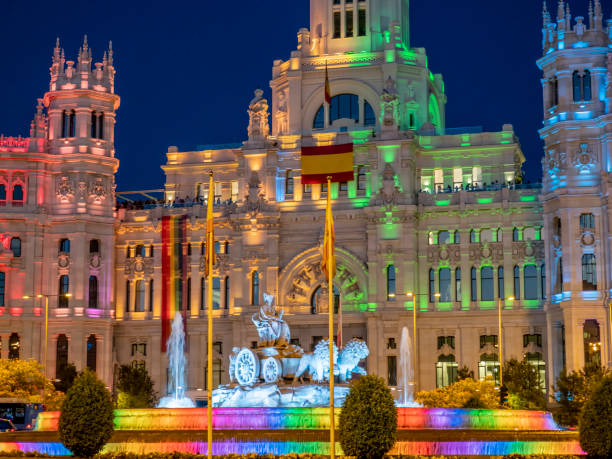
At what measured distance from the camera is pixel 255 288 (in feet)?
338

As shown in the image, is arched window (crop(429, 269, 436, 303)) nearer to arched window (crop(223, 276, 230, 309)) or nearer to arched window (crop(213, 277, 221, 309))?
arched window (crop(223, 276, 230, 309))

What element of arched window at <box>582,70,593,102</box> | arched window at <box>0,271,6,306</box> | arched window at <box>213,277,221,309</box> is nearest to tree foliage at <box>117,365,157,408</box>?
arched window at <box>213,277,221,309</box>

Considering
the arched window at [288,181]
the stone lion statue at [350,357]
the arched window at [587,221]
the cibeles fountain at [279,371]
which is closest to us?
the cibeles fountain at [279,371]

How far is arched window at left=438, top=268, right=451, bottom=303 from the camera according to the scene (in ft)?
331

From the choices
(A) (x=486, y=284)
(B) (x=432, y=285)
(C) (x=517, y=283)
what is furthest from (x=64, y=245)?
(C) (x=517, y=283)

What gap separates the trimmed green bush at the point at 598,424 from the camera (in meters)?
41.1

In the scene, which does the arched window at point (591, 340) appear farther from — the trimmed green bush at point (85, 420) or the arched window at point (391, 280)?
the trimmed green bush at point (85, 420)

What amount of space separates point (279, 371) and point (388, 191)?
1621 inches

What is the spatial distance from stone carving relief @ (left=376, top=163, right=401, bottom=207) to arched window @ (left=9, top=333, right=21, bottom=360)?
35.4 m

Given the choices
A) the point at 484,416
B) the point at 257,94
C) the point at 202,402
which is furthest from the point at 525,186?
the point at 484,416

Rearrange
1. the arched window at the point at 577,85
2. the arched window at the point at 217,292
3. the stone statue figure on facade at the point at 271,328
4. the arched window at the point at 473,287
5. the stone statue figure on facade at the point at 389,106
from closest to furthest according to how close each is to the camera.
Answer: the stone statue figure on facade at the point at 271,328, the arched window at the point at 577,85, the arched window at the point at 473,287, the stone statue figure on facade at the point at 389,106, the arched window at the point at 217,292

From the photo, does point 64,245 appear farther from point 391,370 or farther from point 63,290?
point 391,370

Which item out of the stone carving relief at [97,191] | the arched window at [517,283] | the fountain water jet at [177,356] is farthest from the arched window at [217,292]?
the arched window at [517,283]

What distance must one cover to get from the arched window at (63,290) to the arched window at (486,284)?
38.2 meters
